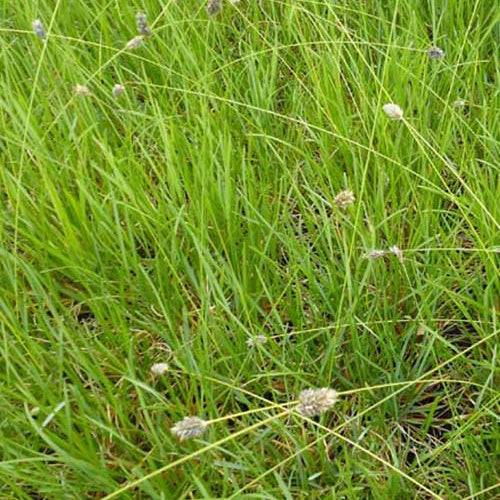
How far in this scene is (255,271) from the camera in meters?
1.59

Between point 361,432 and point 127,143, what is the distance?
2.77ft

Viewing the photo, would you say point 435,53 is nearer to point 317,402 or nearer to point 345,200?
point 345,200

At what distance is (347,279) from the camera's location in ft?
4.54

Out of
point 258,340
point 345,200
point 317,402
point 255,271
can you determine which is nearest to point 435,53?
point 345,200

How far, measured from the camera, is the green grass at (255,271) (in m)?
1.32

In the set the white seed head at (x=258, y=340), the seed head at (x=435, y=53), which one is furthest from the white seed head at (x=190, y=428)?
the seed head at (x=435, y=53)

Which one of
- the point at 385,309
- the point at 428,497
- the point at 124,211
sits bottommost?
the point at 428,497

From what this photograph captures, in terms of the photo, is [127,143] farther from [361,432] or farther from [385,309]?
[361,432]

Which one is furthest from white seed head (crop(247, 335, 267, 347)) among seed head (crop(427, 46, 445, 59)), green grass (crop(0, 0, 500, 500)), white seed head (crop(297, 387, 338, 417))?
seed head (crop(427, 46, 445, 59))

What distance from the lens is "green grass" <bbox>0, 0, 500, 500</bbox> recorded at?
1.32m

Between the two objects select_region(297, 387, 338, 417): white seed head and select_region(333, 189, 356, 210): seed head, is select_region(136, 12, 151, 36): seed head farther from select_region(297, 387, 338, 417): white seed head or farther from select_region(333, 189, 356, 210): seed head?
select_region(297, 387, 338, 417): white seed head

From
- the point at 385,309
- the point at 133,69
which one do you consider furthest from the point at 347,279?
the point at 133,69

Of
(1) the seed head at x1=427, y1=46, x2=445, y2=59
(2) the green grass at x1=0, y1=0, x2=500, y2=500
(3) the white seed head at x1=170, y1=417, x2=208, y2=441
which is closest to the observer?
(3) the white seed head at x1=170, y1=417, x2=208, y2=441

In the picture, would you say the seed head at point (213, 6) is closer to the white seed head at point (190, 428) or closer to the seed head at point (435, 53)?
the seed head at point (435, 53)
